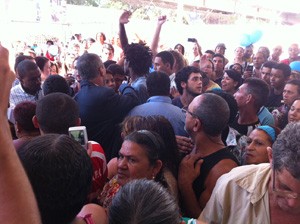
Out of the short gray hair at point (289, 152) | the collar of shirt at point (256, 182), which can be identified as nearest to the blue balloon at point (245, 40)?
the collar of shirt at point (256, 182)

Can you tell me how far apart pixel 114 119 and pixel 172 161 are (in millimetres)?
1179

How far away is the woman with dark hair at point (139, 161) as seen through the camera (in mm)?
2086

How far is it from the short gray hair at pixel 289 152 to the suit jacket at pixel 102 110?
186 cm

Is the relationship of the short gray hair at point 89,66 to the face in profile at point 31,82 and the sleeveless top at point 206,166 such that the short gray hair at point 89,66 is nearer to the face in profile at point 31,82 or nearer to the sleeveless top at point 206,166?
the face in profile at point 31,82

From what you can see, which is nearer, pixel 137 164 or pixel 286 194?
pixel 286 194

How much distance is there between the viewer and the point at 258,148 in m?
2.72

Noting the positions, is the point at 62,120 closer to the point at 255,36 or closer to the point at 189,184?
the point at 189,184

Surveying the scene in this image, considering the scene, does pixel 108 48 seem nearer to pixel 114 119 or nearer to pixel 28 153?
pixel 114 119

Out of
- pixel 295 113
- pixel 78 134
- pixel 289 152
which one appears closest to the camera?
pixel 289 152

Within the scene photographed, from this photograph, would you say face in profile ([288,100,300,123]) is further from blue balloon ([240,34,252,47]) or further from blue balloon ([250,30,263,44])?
blue balloon ([250,30,263,44])

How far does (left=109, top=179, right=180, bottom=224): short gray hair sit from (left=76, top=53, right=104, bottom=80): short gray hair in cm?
219

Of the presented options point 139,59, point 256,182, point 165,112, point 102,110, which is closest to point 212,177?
point 256,182

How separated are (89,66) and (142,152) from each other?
1571 millimetres

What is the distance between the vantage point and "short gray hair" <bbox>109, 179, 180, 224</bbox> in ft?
4.08
